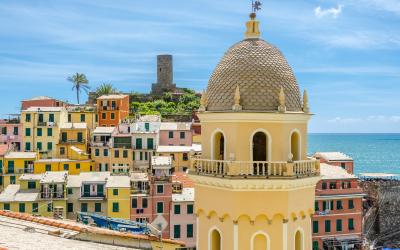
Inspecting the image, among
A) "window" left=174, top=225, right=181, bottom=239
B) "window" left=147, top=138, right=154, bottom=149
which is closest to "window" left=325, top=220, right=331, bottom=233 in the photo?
"window" left=174, top=225, right=181, bottom=239

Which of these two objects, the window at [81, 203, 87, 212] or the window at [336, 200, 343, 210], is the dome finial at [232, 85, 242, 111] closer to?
the window at [81, 203, 87, 212]

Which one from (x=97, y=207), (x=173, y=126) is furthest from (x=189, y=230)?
(x=173, y=126)

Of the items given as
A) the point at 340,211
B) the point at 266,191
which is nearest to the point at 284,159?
the point at 266,191

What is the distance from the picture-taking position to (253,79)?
48.7 feet

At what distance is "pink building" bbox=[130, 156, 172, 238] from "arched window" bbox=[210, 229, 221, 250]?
1776 inches

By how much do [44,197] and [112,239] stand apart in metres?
36.9

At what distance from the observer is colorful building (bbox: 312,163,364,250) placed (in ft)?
204

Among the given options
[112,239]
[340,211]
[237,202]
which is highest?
[237,202]

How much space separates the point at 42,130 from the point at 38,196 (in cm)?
2015

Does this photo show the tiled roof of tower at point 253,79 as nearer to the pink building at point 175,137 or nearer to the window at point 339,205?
the window at point 339,205

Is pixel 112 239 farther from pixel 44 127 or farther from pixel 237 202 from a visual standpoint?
pixel 44 127

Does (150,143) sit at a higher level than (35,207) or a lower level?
higher

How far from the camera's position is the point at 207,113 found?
1500 centimetres

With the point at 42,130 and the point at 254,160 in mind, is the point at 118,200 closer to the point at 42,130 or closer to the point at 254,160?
the point at 42,130
